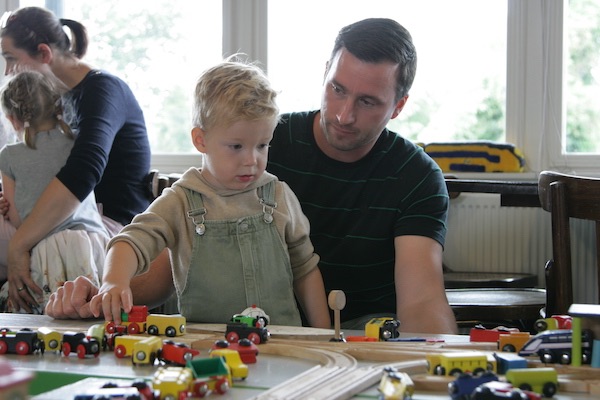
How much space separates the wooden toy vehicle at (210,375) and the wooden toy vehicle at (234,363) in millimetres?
13

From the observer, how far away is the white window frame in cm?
347

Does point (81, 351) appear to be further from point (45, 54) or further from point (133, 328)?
point (45, 54)

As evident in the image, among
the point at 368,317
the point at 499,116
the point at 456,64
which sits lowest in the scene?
the point at 368,317

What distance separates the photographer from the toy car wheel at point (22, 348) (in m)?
1.15

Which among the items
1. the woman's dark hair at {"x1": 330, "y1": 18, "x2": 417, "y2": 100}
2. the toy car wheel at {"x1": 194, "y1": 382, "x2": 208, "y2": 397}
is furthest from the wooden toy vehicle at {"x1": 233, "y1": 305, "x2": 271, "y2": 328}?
the woman's dark hair at {"x1": 330, "y1": 18, "x2": 417, "y2": 100}

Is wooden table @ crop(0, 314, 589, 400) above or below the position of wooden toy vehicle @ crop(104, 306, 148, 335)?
below

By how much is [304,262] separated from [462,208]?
1892mm

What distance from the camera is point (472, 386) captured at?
875mm

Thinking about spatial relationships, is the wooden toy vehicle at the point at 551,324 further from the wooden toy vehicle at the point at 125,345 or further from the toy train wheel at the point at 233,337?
the wooden toy vehicle at the point at 125,345

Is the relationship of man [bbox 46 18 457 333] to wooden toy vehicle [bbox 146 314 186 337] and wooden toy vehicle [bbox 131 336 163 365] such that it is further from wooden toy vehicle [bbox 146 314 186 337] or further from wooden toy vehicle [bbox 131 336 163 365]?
wooden toy vehicle [bbox 131 336 163 365]

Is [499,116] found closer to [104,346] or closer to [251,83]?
[251,83]

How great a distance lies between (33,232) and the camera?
8.69 ft

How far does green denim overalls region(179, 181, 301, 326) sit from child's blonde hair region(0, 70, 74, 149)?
1.28m

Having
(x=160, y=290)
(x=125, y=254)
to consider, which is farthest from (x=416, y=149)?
(x=125, y=254)
